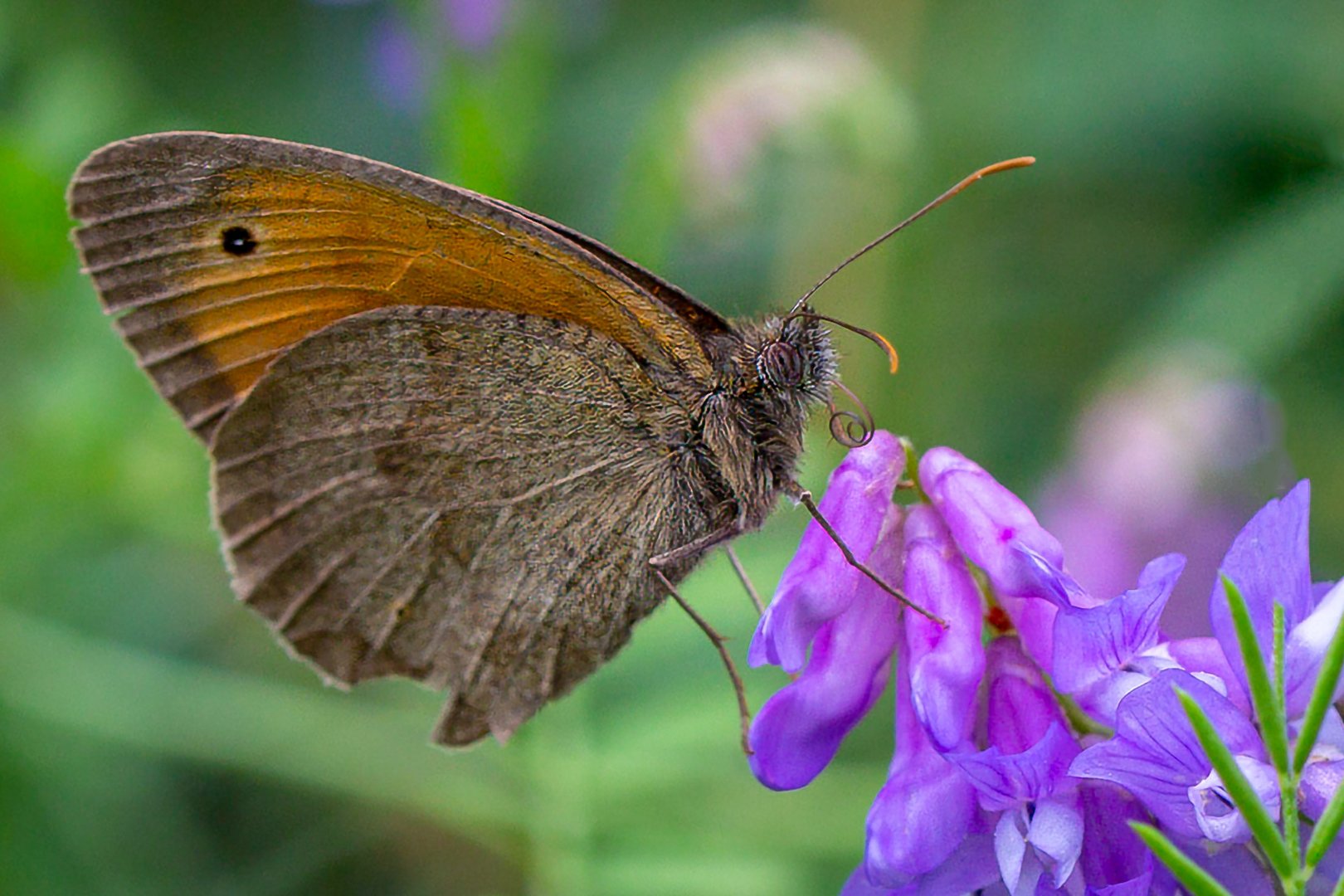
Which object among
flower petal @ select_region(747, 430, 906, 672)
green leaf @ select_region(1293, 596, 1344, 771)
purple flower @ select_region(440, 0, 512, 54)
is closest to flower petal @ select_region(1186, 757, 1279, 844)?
green leaf @ select_region(1293, 596, 1344, 771)

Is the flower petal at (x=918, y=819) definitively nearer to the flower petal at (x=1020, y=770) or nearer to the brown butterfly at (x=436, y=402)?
the flower petal at (x=1020, y=770)

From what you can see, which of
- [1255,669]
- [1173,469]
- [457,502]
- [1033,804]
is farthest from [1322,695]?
[1173,469]

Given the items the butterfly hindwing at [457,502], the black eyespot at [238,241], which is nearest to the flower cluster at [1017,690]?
the butterfly hindwing at [457,502]

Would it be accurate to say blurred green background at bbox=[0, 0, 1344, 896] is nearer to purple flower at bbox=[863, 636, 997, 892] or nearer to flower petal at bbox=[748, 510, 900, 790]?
flower petal at bbox=[748, 510, 900, 790]

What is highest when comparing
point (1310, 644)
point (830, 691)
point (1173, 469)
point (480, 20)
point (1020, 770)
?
point (1310, 644)

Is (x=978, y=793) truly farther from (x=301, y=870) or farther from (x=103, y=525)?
(x=103, y=525)

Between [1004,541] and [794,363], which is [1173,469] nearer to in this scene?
[794,363]
